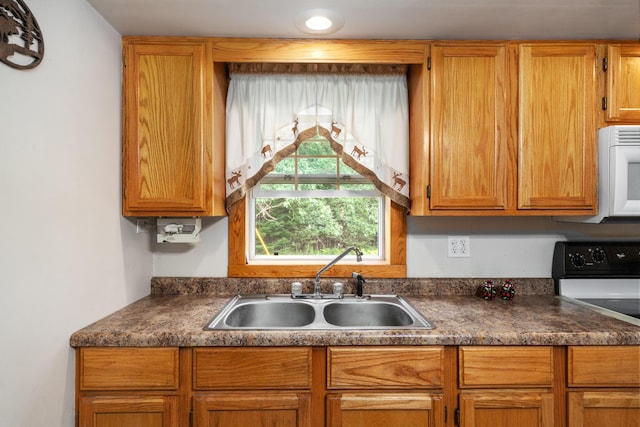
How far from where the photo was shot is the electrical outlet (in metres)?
2.00

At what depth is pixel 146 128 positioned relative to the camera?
5.50 feet

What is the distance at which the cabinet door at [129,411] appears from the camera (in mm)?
1327

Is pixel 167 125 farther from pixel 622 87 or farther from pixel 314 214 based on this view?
pixel 622 87

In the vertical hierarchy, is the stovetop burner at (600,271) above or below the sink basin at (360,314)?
above

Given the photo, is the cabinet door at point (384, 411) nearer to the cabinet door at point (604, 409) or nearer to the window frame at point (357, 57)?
the cabinet door at point (604, 409)

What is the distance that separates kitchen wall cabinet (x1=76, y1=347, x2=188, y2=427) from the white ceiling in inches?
54.1

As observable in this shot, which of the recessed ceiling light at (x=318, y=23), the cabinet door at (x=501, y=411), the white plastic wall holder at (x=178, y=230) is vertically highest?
the recessed ceiling light at (x=318, y=23)

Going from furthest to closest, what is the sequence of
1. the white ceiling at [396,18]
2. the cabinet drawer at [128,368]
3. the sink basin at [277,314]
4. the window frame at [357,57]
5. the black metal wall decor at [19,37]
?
1. the sink basin at [277,314]
2. the window frame at [357,57]
3. the white ceiling at [396,18]
4. the cabinet drawer at [128,368]
5. the black metal wall decor at [19,37]

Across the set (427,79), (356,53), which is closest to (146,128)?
(356,53)

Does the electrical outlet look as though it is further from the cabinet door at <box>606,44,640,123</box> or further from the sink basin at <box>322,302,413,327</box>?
the cabinet door at <box>606,44,640,123</box>

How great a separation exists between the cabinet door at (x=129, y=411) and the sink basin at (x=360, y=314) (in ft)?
2.59

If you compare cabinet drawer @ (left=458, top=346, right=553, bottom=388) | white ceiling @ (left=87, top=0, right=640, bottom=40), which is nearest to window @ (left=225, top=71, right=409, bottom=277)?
white ceiling @ (left=87, top=0, right=640, bottom=40)

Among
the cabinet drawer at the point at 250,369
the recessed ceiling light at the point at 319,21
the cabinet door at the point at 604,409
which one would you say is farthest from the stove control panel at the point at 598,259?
the recessed ceiling light at the point at 319,21

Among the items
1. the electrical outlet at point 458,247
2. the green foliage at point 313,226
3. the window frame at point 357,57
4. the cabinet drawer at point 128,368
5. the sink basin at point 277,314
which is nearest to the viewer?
the cabinet drawer at point 128,368
